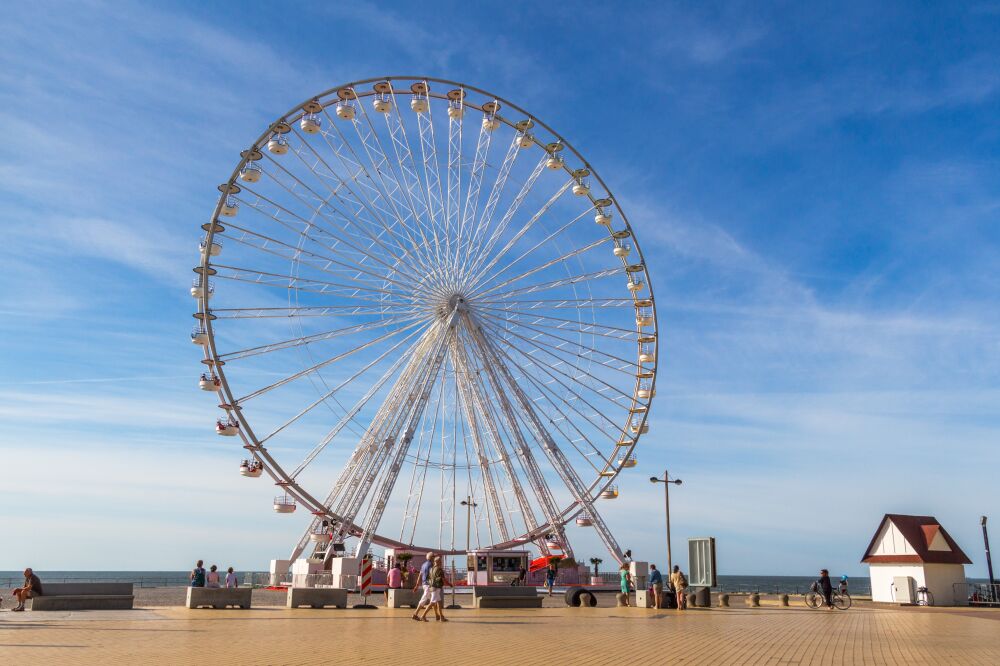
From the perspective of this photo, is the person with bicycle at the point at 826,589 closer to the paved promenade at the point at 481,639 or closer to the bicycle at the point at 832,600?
the bicycle at the point at 832,600

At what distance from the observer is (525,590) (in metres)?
23.3

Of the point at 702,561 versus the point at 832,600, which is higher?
the point at 702,561

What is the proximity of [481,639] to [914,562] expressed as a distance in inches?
927

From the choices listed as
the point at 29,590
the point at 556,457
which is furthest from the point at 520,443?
the point at 29,590

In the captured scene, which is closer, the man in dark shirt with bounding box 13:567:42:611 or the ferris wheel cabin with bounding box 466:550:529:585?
the man in dark shirt with bounding box 13:567:42:611

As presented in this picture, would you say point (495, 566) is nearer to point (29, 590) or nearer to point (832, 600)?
point (832, 600)

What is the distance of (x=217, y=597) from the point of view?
2220cm

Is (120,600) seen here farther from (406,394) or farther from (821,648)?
(821,648)

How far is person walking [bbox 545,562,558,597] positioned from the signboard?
11063 mm

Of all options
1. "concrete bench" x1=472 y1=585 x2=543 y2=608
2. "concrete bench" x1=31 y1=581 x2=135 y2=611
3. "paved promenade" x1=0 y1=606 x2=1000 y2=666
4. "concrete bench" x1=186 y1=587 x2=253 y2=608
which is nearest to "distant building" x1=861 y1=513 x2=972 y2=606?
"paved promenade" x1=0 y1=606 x2=1000 y2=666

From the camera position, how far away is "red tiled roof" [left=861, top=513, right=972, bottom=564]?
31.8 meters

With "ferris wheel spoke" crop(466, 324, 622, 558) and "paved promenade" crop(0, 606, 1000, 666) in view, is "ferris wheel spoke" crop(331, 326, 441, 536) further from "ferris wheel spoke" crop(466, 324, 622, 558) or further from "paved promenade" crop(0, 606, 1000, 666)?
"paved promenade" crop(0, 606, 1000, 666)

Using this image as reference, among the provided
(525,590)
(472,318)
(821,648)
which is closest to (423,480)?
(472,318)

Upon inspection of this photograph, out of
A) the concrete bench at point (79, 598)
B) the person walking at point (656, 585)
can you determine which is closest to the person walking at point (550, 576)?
the person walking at point (656, 585)
